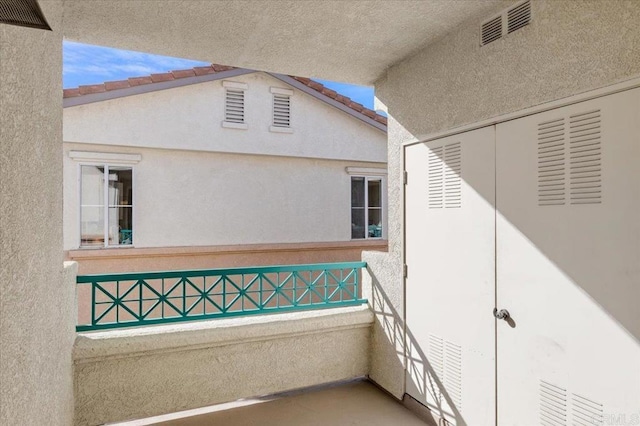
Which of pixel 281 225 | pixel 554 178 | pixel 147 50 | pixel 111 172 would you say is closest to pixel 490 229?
pixel 554 178

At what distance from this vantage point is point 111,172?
7.55m

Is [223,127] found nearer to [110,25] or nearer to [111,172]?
[111,172]

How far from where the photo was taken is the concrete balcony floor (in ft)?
12.3

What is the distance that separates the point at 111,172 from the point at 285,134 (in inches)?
154

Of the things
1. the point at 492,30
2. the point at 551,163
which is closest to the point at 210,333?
the point at 551,163

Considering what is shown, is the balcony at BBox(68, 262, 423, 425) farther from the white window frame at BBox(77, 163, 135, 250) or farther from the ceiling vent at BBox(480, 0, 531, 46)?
the white window frame at BBox(77, 163, 135, 250)

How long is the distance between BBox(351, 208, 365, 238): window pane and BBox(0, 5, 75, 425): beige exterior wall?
7.40 meters

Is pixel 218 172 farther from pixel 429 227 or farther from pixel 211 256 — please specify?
pixel 429 227

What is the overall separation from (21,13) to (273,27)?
236 centimetres

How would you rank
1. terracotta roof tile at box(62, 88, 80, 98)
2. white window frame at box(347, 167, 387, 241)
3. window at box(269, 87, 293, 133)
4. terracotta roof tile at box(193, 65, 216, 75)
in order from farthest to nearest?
white window frame at box(347, 167, 387, 241), window at box(269, 87, 293, 133), terracotta roof tile at box(193, 65, 216, 75), terracotta roof tile at box(62, 88, 80, 98)

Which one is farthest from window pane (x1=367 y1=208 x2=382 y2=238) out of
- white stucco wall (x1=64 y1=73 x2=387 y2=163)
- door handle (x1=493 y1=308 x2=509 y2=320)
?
door handle (x1=493 y1=308 x2=509 y2=320)

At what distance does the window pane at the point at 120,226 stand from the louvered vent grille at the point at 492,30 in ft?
23.7

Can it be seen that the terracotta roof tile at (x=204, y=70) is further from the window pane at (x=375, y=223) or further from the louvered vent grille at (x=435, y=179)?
the louvered vent grille at (x=435, y=179)

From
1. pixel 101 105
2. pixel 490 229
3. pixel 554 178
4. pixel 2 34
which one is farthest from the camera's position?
pixel 101 105
